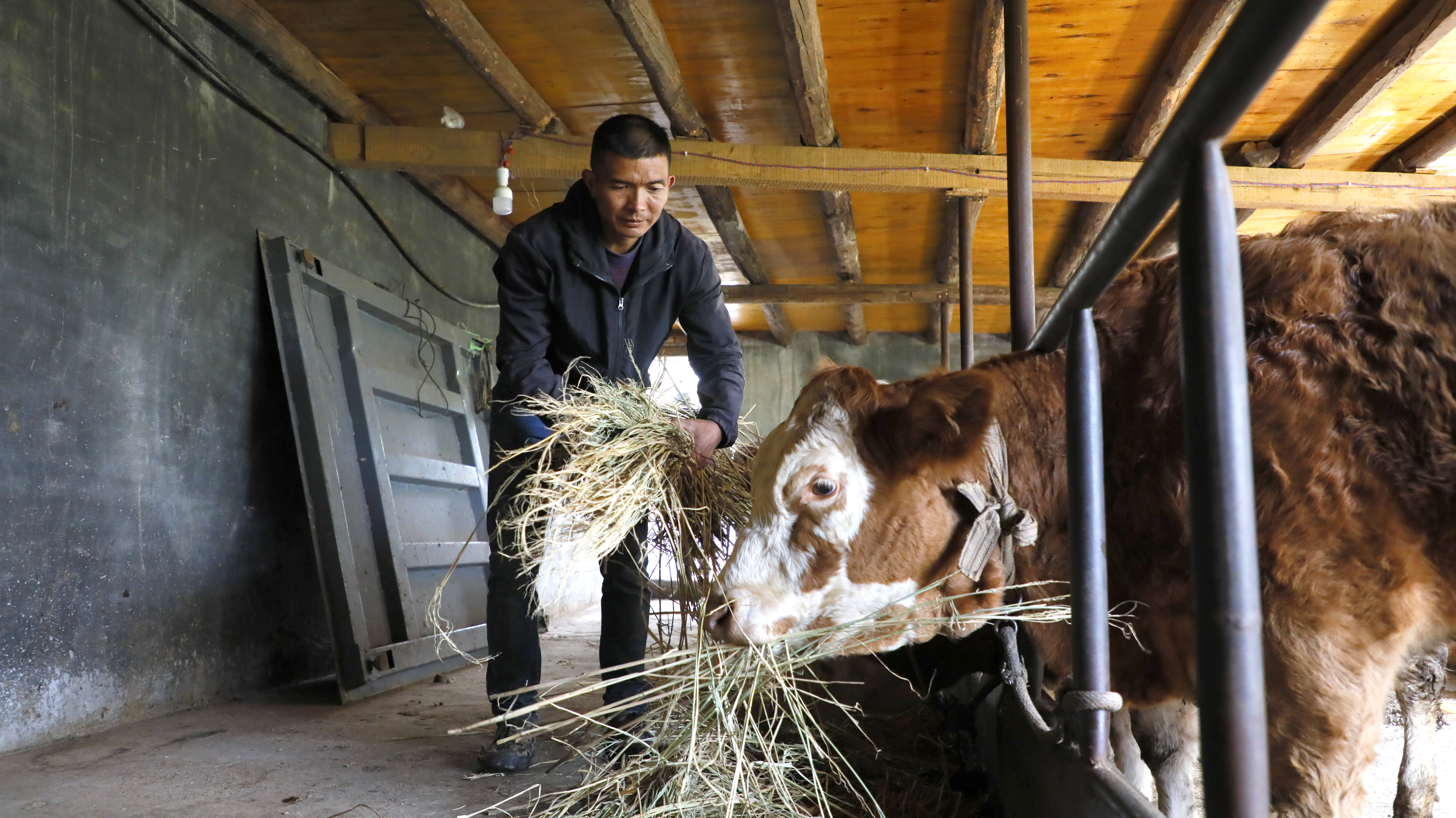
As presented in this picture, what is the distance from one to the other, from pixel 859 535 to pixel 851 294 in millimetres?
6266

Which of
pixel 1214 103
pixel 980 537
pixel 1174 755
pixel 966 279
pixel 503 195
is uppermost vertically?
pixel 503 195

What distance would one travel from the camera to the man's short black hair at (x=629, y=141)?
251 centimetres

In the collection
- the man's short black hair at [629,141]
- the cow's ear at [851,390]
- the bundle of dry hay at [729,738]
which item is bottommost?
the bundle of dry hay at [729,738]

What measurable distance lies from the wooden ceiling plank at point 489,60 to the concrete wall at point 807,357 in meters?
6.26

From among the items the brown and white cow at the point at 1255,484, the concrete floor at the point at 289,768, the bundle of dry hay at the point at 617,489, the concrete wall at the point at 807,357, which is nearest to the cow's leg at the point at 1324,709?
the brown and white cow at the point at 1255,484

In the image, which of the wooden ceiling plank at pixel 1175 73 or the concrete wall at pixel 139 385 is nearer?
the concrete wall at pixel 139 385

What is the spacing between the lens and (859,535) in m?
1.85

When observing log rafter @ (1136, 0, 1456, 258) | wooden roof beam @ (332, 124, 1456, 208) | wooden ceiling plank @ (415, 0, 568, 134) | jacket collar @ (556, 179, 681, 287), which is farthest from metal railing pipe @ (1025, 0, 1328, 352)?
wooden roof beam @ (332, 124, 1456, 208)

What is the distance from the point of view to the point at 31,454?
8.79 ft

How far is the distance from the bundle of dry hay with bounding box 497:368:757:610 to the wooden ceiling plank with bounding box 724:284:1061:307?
5.41 metres

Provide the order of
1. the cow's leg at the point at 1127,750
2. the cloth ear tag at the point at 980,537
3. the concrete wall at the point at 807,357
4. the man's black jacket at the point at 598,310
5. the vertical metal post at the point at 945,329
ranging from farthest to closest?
1. the concrete wall at the point at 807,357
2. the vertical metal post at the point at 945,329
3. the man's black jacket at the point at 598,310
4. the cow's leg at the point at 1127,750
5. the cloth ear tag at the point at 980,537

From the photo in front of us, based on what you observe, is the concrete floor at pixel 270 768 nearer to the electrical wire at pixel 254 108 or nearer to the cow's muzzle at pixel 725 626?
the cow's muzzle at pixel 725 626

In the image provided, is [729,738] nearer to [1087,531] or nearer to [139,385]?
[1087,531]

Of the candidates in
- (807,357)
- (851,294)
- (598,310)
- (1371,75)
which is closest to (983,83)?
(1371,75)
